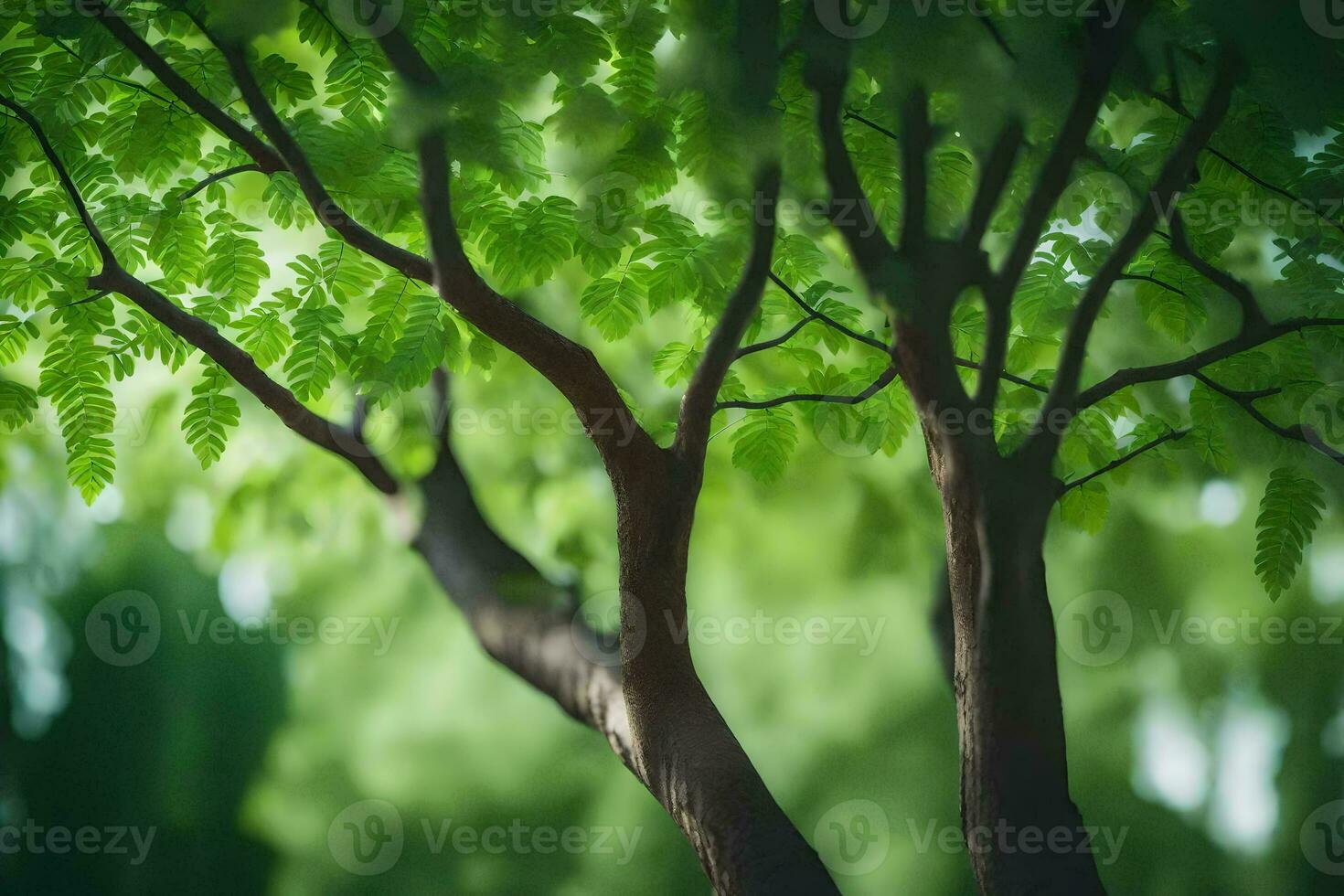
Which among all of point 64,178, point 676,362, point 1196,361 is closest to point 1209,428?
point 1196,361

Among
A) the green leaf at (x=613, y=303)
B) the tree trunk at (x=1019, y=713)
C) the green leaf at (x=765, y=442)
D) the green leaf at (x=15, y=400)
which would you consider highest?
the green leaf at (x=613, y=303)

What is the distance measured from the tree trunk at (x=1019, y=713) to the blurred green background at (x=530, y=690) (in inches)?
76.5

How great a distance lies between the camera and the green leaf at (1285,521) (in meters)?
2.43

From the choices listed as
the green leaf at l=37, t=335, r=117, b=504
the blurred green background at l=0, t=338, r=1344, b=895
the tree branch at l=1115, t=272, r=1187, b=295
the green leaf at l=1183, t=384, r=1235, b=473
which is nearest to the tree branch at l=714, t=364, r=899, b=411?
the tree branch at l=1115, t=272, r=1187, b=295

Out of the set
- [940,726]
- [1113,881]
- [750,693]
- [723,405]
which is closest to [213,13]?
[723,405]

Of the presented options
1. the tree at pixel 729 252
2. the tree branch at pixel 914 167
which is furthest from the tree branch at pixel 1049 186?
the tree branch at pixel 914 167

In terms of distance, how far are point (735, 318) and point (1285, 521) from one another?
4.42ft

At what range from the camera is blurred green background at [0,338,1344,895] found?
412 centimetres

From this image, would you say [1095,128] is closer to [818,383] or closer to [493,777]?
[818,383]

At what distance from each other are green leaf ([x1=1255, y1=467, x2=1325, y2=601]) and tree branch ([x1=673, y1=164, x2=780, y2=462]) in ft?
4.14

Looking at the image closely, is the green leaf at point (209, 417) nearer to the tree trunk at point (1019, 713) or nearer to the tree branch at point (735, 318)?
the tree branch at point (735, 318)

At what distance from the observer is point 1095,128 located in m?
2.32

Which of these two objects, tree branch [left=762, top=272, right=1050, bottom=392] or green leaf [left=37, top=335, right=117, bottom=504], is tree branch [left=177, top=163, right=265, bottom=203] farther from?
tree branch [left=762, top=272, right=1050, bottom=392]

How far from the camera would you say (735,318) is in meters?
2.03
